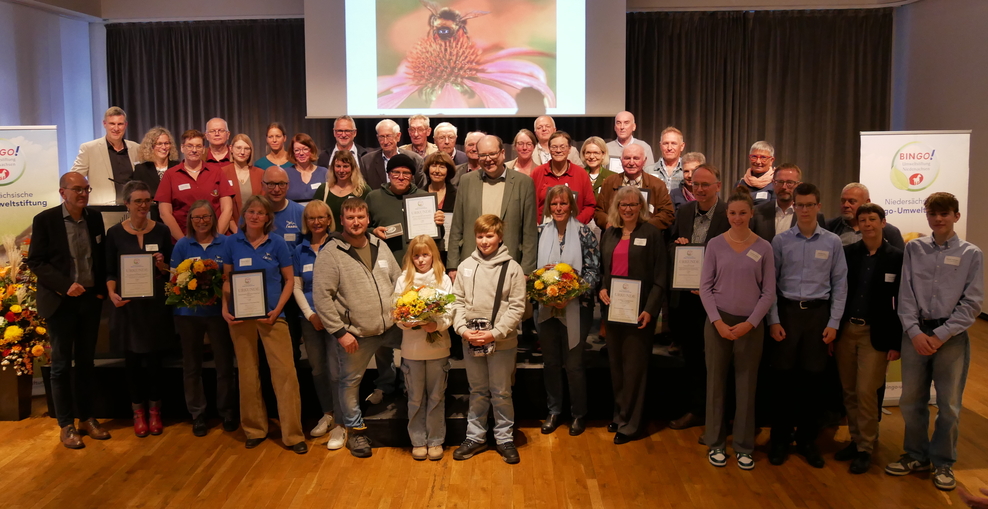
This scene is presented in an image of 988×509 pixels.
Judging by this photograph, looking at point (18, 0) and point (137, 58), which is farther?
point (137, 58)

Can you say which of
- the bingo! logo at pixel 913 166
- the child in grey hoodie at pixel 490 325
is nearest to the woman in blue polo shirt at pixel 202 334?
the child in grey hoodie at pixel 490 325

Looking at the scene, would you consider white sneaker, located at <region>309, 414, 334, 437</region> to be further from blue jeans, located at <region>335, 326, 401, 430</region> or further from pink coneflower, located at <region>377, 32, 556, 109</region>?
pink coneflower, located at <region>377, 32, 556, 109</region>

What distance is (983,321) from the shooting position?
7.45 metres

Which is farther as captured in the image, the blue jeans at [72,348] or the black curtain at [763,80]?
the black curtain at [763,80]

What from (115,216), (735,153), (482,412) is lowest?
(482,412)

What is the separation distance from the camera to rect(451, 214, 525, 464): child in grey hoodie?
404 cm

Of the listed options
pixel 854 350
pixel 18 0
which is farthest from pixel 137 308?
pixel 18 0

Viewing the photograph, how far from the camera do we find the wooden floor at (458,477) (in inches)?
144

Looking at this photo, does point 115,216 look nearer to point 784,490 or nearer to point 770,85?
point 784,490

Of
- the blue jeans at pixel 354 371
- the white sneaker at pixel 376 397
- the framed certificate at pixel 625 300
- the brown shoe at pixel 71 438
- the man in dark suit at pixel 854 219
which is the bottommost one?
the brown shoe at pixel 71 438

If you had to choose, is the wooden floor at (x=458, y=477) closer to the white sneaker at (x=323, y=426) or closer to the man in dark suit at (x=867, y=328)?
the white sneaker at (x=323, y=426)

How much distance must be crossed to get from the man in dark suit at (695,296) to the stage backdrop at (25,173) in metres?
5.28

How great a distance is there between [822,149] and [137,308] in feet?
26.1

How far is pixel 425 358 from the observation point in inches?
161
